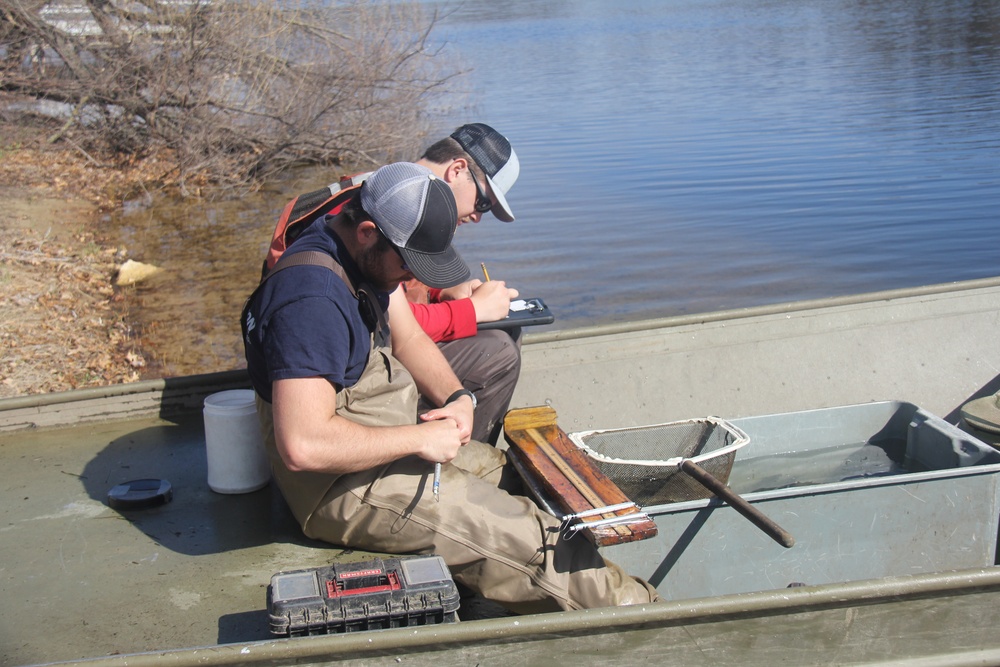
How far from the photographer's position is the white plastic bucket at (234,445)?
3.24 meters

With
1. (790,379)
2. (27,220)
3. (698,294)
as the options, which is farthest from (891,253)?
(27,220)

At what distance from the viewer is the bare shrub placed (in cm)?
1263

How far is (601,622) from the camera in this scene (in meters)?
2.36

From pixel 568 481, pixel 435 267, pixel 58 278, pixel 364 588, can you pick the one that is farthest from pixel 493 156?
pixel 58 278

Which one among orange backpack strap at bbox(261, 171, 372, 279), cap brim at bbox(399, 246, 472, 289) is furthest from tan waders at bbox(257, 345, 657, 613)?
orange backpack strap at bbox(261, 171, 372, 279)

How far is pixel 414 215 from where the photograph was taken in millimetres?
2629

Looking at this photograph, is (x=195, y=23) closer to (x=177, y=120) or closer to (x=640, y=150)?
(x=177, y=120)

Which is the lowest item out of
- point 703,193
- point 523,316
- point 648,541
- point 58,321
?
point 703,193

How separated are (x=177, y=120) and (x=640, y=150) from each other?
610cm

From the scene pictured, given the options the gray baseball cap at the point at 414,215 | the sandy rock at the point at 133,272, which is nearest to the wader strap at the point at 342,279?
the gray baseball cap at the point at 414,215

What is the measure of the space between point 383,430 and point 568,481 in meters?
0.75

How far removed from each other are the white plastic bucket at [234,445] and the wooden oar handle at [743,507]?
1405 mm

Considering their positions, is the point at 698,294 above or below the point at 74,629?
below

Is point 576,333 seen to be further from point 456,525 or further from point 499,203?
point 456,525
